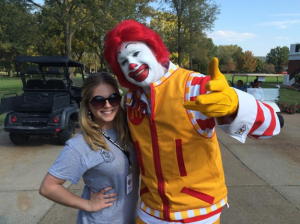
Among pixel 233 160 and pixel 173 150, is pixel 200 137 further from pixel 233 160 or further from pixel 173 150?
pixel 233 160

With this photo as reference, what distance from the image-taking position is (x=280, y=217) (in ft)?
8.86

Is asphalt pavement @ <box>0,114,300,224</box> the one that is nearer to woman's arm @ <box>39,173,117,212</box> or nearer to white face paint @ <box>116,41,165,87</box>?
woman's arm @ <box>39,173,117,212</box>

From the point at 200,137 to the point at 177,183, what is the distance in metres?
0.26

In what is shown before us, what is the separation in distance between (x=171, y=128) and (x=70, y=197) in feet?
2.04

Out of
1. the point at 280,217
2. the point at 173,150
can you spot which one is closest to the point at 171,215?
the point at 173,150

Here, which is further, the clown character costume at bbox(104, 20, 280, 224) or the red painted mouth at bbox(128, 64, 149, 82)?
the red painted mouth at bbox(128, 64, 149, 82)

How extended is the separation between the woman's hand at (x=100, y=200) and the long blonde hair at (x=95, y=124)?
0.81 ft

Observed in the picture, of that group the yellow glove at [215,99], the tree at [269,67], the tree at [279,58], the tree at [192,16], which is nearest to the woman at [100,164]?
the yellow glove at [215,99]

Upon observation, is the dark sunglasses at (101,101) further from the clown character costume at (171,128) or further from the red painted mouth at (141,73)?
the red painted mouth at (141,73)

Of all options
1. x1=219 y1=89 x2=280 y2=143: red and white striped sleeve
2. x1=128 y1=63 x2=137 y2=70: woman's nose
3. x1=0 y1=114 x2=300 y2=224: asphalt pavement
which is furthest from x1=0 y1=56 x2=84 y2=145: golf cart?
x1=219 y1=89 x2=280 y2=143: red and white striped sleeve

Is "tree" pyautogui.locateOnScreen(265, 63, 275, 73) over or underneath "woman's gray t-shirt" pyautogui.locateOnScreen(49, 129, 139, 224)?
over

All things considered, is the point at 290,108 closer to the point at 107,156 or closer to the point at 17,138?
the point at 17,138

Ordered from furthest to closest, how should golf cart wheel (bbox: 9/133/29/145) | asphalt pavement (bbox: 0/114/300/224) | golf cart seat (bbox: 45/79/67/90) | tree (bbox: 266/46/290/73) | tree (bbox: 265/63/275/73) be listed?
tree (bbox: 266/46/290/73) < tree (bbox: 265/63/275/73) < golf cart seat (bbox: 45/79/67/90) < golf cart wheel (bbox: 9/133/29/145) < asphalt pavement (bbox: 0/114/300/224)

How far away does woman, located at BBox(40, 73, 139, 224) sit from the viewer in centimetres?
125
